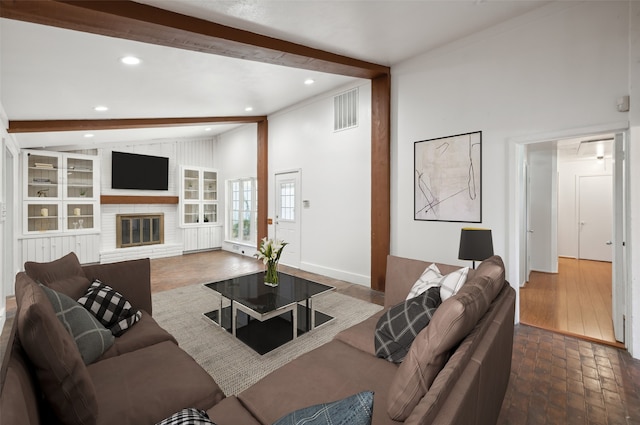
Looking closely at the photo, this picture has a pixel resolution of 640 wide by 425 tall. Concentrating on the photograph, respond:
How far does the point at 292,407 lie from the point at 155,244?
23.8 ft

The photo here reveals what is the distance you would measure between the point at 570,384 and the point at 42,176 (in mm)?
8201

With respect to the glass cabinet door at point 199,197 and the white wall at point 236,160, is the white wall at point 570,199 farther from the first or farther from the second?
the glass cabinet door at point 199,197

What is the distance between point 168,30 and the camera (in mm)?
2629

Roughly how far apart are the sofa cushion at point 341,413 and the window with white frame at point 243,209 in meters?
6.79

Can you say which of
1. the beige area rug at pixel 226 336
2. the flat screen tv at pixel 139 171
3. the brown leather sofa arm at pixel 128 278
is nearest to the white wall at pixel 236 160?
the flat screen tv at pixel 139 171

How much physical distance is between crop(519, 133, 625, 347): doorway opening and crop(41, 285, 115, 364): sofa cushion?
12.9 feet

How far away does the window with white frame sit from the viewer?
747cm

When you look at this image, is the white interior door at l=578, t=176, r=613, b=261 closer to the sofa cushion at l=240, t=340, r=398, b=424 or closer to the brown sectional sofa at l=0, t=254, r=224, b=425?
the sofa cushion at l=240, t=340, r=398, b=424

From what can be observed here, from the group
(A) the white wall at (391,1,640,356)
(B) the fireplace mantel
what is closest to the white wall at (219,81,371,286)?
(A) the white wall at (391,1,640,356)

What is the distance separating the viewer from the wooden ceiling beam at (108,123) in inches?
167

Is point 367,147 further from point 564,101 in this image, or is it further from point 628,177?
point 628,177

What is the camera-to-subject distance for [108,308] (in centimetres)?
198

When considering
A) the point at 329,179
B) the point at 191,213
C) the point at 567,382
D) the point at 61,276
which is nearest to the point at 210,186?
the point at 191,213

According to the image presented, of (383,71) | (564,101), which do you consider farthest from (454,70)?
(564,101)
